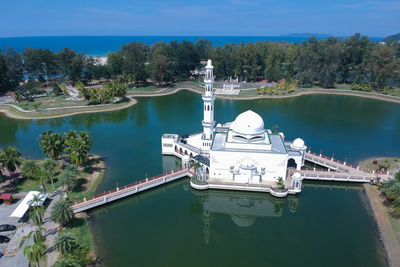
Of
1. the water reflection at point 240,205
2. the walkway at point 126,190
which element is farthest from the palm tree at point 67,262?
the water reflection at point 240,205

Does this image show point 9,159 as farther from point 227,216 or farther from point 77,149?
point 227,216

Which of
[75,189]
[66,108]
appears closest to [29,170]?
[75,189]

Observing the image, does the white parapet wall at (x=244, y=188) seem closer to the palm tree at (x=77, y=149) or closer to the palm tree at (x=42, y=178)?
the palm tree at (x=77, y=149)

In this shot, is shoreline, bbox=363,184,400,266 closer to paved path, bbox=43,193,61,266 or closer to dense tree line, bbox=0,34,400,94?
paved path, bbox=43,193,61,266

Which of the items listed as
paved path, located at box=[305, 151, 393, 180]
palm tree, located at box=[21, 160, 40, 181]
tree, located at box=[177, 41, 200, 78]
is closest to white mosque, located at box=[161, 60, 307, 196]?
paved path, located at box=[305, 151, 393, 180]

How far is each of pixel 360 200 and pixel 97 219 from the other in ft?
139

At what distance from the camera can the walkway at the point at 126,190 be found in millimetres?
41312

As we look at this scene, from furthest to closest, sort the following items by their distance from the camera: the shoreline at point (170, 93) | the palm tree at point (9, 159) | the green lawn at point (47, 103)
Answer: the green lawn at point (47, 103)
the shoreline at point (170, 93)
the palm tree at point (9, 159)

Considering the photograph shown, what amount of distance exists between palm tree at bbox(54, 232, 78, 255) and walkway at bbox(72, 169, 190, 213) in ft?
31.2

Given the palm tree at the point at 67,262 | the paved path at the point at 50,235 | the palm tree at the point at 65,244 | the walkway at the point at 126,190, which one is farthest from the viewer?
the walkway at the point at 126,190

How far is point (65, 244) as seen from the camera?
100ft

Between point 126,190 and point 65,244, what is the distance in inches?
598

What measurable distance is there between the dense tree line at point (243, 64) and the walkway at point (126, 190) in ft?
268

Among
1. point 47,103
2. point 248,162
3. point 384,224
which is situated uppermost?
point 248,162
